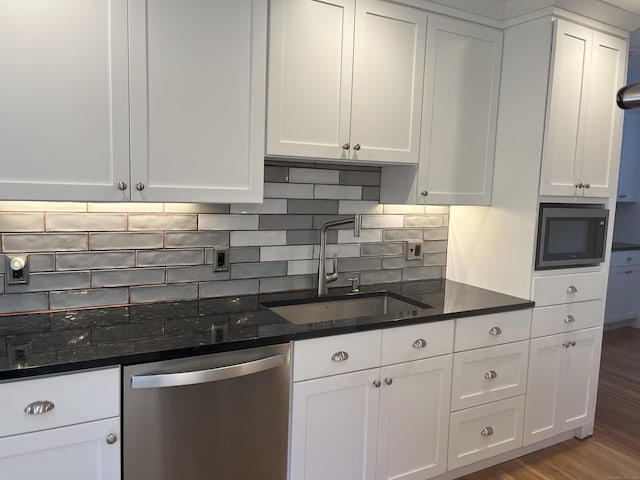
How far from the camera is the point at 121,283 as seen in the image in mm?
2045

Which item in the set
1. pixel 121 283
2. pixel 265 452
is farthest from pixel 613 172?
pixel 121 283

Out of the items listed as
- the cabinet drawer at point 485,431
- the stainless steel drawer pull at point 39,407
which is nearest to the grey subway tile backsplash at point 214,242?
the stainless steel drawer pull at point 39,407

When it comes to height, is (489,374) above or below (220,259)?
below

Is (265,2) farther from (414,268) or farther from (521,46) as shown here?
(414,268)

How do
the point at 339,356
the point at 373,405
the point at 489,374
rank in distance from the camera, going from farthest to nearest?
the point at 489,374
the point at 373,405
the point at 339,356

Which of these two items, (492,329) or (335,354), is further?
(492,329)

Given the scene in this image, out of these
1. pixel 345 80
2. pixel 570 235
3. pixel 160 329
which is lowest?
pixel 160 329

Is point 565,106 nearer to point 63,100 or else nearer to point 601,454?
point 601,454

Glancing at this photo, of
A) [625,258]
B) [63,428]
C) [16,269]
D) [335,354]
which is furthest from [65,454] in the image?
[625,258]

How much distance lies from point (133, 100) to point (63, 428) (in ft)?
3.56

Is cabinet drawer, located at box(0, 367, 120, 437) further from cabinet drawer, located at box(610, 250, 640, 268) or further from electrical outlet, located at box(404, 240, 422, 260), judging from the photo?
cabinet drawer, located at box(610, 250, 640, 268)

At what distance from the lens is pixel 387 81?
7.35 feet

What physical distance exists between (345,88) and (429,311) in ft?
3.49

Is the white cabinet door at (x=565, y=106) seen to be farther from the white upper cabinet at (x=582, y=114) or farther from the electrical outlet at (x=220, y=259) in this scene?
the electrical outlet at (x=220, y=259)
